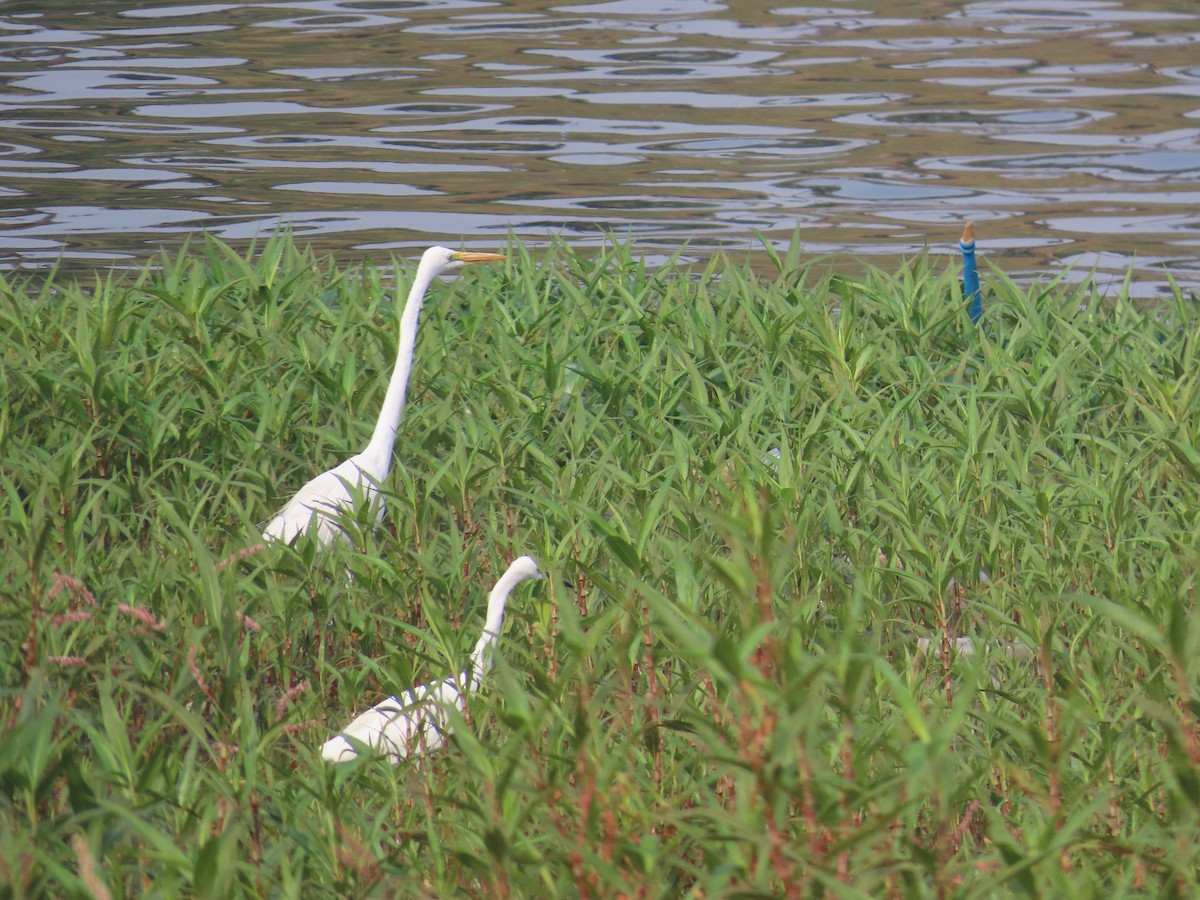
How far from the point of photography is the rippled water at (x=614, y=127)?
11.8 meters

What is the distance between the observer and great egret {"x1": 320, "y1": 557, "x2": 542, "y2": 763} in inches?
126

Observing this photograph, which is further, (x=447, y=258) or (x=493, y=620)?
(x=447, y=258)

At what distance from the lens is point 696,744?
3.25m

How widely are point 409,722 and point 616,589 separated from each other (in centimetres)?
53

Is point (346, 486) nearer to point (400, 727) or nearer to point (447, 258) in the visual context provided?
point (400, 727)

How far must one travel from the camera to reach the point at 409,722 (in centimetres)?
322

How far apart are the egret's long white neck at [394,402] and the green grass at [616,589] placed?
0.19 meters

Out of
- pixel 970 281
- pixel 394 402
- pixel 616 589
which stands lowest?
pixel 970 281

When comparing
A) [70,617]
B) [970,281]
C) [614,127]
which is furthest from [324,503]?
[614,127]

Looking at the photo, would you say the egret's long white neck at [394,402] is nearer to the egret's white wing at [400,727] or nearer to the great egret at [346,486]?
the great egret at [346,486]

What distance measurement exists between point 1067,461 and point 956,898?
307 centimetres

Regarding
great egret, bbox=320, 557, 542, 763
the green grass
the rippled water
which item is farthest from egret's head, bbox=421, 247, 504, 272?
the rippled water

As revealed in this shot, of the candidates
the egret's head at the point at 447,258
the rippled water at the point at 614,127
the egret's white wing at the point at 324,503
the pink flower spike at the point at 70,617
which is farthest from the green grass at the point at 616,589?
the rippled water at the point at 614,127

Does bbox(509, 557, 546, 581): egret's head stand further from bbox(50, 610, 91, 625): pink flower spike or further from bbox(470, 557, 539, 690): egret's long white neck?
bbox(50, 610, 91, 625): pink flower spike
